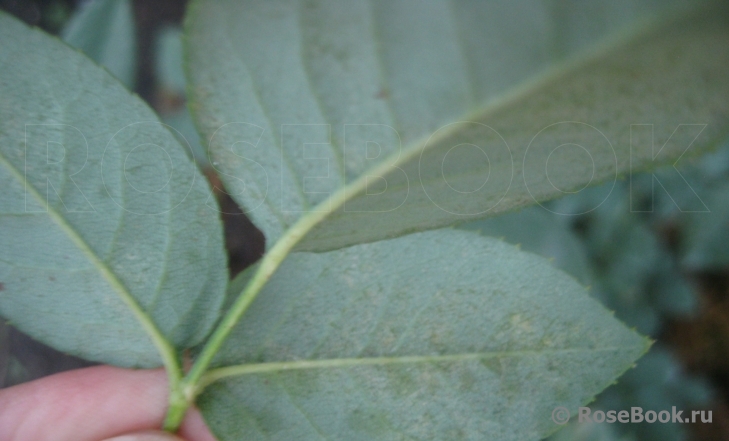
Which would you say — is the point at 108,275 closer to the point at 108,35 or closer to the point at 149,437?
the point at 149,437

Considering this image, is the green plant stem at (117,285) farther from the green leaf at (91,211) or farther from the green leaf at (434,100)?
the green leaf at (434,100)

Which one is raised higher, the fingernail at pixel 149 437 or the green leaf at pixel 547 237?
the green leaf at pixel 547 237

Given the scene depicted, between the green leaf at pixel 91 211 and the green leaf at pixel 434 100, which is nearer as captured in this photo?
the green leaf at pixel 434 100

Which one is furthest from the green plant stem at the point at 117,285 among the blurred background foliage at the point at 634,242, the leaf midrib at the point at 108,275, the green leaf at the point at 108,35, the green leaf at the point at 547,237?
the green leaf at the point at 547,237

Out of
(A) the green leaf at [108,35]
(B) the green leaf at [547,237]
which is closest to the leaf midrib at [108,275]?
(A) the green leaf at [108,35]

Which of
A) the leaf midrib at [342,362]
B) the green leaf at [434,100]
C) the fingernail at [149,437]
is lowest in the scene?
the fingernail at [149,437]

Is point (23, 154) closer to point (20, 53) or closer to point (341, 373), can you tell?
point (20, 53)

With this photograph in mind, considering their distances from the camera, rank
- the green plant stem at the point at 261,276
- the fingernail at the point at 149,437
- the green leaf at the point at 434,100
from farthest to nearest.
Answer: the fingernail at the point at 149,437
the green plant stem at the point at 261,276
the green leaf at the point at 434,100

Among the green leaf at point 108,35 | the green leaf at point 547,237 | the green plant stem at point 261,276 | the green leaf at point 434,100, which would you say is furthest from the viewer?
the green leaf at point 547,237
